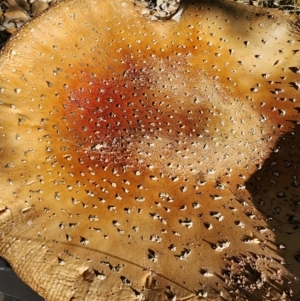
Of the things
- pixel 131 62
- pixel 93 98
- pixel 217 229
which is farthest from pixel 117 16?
pixel 217 229

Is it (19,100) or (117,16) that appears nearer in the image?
(19,100)

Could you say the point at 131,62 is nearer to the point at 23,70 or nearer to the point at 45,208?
the point at 23,70

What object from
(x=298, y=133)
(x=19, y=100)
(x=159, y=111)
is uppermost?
(x=19, y=100)

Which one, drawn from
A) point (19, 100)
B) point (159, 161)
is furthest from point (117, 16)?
point (159, 161)

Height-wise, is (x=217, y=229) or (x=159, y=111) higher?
(x=159, y=111)

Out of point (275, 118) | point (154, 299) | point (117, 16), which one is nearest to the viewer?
point (154, 299)

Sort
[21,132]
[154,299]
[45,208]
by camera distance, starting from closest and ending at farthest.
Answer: [154,299]
[45,208]
[21,132]
